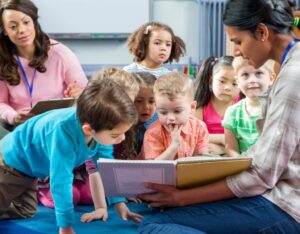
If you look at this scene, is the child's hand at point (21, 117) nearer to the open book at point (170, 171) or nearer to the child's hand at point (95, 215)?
the child's hand at point (95, 215)

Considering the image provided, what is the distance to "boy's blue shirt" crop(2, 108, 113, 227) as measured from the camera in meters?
1.38

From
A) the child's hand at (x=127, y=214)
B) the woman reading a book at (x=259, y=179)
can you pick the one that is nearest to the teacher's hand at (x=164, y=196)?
the woman reading a book at (x=259, y=179)

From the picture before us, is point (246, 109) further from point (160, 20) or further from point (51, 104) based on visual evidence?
point (160, 20)

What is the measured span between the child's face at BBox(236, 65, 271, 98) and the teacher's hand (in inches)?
30.6

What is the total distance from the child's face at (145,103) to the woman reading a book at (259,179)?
656mm

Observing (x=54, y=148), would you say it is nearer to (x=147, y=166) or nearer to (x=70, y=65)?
(x=147, y=166)

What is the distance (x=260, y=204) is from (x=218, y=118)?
102 centimetres

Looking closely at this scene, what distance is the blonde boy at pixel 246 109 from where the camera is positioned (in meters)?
1.94

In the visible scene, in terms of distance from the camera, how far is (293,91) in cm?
116

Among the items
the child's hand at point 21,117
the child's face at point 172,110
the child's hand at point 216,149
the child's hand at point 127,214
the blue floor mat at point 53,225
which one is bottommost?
the blue floor mat at point 53,225

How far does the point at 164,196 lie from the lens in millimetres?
1328

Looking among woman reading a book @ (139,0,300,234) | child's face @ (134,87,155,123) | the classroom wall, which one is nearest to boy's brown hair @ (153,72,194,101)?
child's face @ (134,87,155,123)

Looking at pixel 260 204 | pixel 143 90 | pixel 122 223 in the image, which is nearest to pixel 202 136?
pixel 143 90

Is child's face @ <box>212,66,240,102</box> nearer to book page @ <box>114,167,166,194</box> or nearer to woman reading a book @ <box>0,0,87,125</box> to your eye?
woman reading a book @ <box>0,0,87,125</box>
